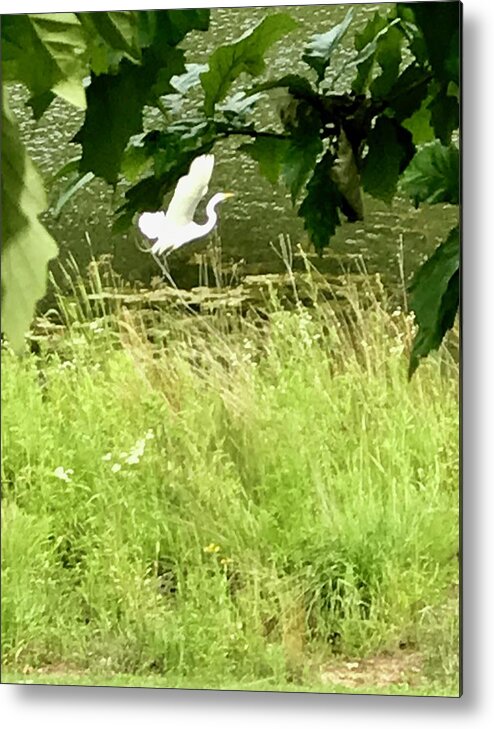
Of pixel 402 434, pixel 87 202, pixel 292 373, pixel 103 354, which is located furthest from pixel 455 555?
pixel 87 202

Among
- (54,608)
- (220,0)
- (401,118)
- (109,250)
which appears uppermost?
(220,0)

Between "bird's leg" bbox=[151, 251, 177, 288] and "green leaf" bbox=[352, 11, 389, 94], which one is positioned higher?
"green leaf" bbox=[352, 11, 389, 94]

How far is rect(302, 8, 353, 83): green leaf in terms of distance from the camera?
148 centimetres

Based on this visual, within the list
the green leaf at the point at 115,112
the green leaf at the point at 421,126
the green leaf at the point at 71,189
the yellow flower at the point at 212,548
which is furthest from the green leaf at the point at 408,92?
the yellow flower at the point at 212,548

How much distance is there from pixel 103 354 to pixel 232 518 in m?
0.22

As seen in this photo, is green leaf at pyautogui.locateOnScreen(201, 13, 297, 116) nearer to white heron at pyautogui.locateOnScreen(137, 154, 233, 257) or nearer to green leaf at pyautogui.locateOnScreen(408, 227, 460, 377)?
white heron at pyautogui.locateOnScreen(137, 154, 233, 257)

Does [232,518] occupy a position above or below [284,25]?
below

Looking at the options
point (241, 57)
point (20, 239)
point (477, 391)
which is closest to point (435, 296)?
point (477, 391)

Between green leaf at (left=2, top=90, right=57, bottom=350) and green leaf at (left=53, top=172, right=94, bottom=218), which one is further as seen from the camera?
green leaf at (left=53, top=172, right=94, bottom=218)

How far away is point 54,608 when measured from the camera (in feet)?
4.99

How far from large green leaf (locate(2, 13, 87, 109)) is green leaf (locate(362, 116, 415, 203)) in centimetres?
31

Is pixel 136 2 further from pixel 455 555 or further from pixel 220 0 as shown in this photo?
pixel 455 555

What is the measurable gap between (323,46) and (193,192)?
0.20 metres

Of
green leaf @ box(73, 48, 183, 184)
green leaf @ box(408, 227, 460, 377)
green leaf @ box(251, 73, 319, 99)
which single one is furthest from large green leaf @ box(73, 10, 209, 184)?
green leaf @ box(408, 227, 460, 377)
